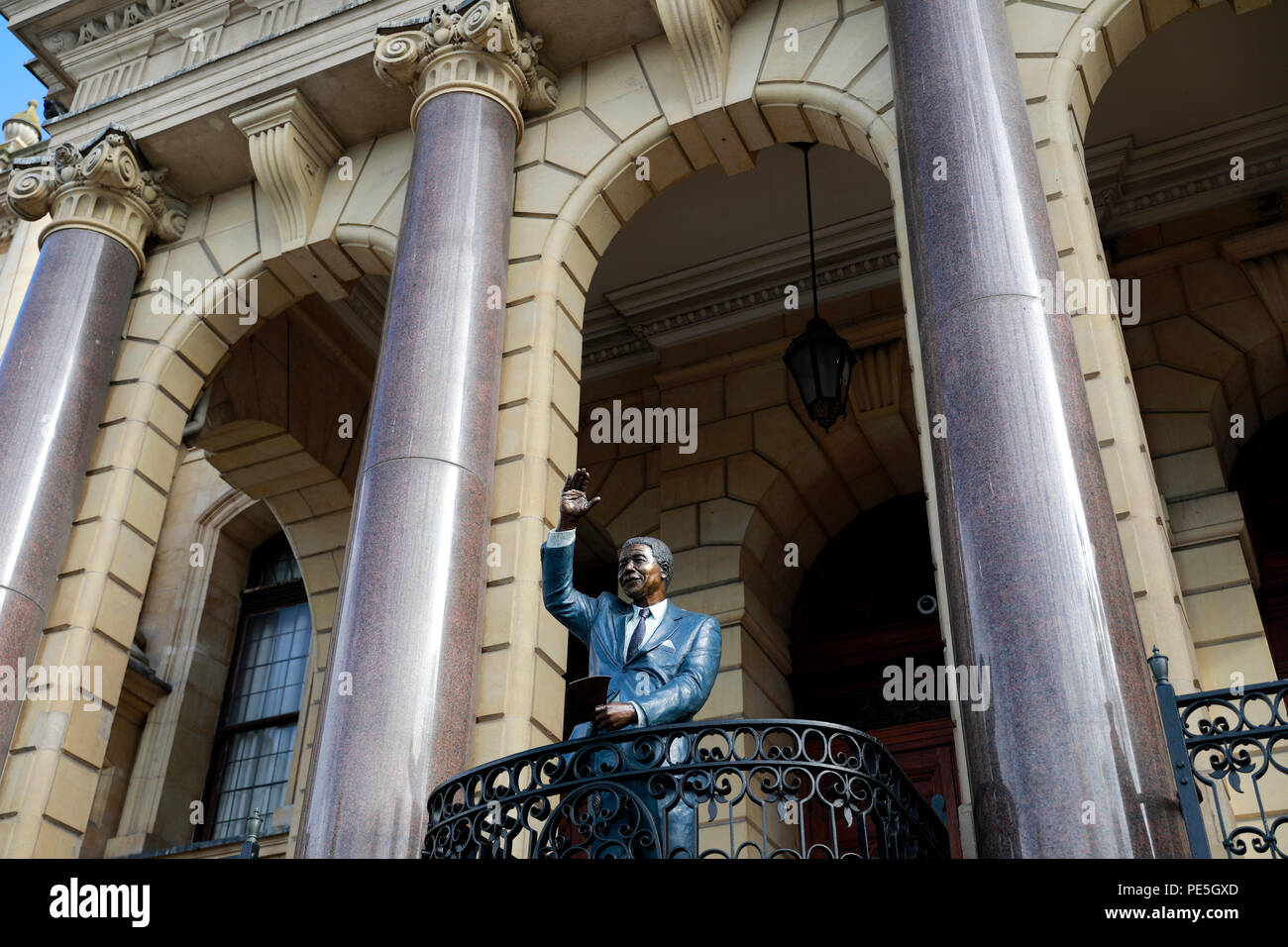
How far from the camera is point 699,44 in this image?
34.2ft

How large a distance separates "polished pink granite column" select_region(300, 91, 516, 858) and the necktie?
4.49 ft

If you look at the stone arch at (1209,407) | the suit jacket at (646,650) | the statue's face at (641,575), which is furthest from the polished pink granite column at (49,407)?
the stone arch at (1209,407)

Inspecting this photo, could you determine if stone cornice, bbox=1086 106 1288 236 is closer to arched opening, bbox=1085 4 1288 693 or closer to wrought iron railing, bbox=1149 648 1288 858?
arched opening, bbox=1085 4 1288 693

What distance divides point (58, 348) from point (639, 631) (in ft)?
21.7

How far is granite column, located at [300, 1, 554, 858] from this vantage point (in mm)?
7191

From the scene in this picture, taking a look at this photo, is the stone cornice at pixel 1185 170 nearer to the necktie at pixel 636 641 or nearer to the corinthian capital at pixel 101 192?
the necktie at pixel 636 641

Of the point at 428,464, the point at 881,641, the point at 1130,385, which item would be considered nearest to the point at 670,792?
the point at 428,464

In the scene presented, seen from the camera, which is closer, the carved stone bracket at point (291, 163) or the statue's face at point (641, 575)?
the statue's face at point (641, 575)

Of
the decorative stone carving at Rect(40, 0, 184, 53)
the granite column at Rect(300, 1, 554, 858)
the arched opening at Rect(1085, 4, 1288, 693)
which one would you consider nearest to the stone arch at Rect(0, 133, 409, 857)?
the granite column at Rect(300, 1, 554, 858)

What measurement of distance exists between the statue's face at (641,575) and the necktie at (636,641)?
0.12 metres

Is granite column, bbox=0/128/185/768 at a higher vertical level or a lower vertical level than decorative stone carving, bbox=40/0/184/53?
lower

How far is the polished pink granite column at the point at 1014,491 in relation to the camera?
18.2ft

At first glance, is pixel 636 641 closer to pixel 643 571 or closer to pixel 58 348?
pixel 643 571
